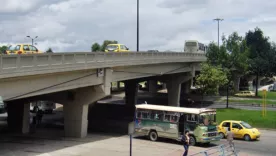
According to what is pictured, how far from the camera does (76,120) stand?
3098cm

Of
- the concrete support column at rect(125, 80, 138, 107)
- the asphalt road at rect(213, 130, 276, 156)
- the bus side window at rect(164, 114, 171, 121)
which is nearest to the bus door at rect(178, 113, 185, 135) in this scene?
the bus side window at rect(164, 114, 171, 121)

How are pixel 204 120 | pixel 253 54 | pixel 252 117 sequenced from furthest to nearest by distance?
pixel 253 54, pixel 252 117, pixel 204 120

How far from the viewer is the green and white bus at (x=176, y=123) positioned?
2517cm

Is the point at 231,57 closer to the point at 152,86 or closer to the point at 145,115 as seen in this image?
the point at 152,86

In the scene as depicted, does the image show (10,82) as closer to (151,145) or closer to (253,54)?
(151,145)

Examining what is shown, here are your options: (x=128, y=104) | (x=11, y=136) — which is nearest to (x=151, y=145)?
(x=11, y=136)

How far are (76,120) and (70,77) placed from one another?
587 centimetres

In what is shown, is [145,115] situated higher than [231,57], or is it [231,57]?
[231,57]

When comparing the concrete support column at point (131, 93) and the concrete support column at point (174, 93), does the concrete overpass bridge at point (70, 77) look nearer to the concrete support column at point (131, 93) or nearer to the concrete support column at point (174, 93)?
the concrete support column at point (174, 93)

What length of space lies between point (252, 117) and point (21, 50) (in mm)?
25297

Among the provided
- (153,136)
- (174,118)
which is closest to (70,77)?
(153,136)

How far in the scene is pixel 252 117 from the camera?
135ft

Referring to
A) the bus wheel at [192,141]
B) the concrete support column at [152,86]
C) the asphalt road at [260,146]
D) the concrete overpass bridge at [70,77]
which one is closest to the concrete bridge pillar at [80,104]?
the concrete overpass bridge at [70,77]

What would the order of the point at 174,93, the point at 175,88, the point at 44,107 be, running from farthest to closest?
1. the point at 175,88
2. the point at 174,93
3. the point at 44,107
